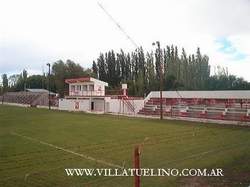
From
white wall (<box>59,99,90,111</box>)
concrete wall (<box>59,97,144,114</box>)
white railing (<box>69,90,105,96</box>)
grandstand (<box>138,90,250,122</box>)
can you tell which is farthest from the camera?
white railing (<box>69,90,105,96</box>)

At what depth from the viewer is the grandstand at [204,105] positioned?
3312cm

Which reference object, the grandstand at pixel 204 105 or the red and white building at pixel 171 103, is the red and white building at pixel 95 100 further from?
the grandstand at pixel 204 105

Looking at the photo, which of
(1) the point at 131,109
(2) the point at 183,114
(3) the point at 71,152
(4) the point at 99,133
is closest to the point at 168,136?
(4) the point at 99,133

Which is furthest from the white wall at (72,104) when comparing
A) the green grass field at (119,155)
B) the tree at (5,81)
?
the tree at (5,81)

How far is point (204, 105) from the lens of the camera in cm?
3672

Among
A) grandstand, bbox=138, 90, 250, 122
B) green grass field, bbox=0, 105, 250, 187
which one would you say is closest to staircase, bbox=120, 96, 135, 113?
grandstand, bbox=138, 90, 250, 122

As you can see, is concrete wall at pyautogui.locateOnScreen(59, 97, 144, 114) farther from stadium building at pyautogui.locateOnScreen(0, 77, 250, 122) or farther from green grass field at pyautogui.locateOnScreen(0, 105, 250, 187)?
green grass field at pyautogui.locateOnScreen(0, 105, 250, 187)

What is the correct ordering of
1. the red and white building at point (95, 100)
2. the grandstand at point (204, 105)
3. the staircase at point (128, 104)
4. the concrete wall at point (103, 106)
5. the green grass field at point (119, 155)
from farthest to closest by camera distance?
the red and white building at point (95, 100) → the staircase at point (128, 104) → the concrete wall at point (103, 106) → the grandstand at point (204, 105) → the green grass field at point (119, 155)

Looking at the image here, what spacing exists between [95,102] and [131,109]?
330 inches

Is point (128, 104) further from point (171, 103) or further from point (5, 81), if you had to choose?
point (5, 81)

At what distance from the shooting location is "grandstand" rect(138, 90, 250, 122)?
33125 millimetres

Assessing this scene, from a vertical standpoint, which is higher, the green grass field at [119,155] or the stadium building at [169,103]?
the stadium building at [169,103]

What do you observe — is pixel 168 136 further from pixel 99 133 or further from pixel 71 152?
pixel 71 152

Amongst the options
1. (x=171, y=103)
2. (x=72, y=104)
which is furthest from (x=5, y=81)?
(x=171, y=103)
